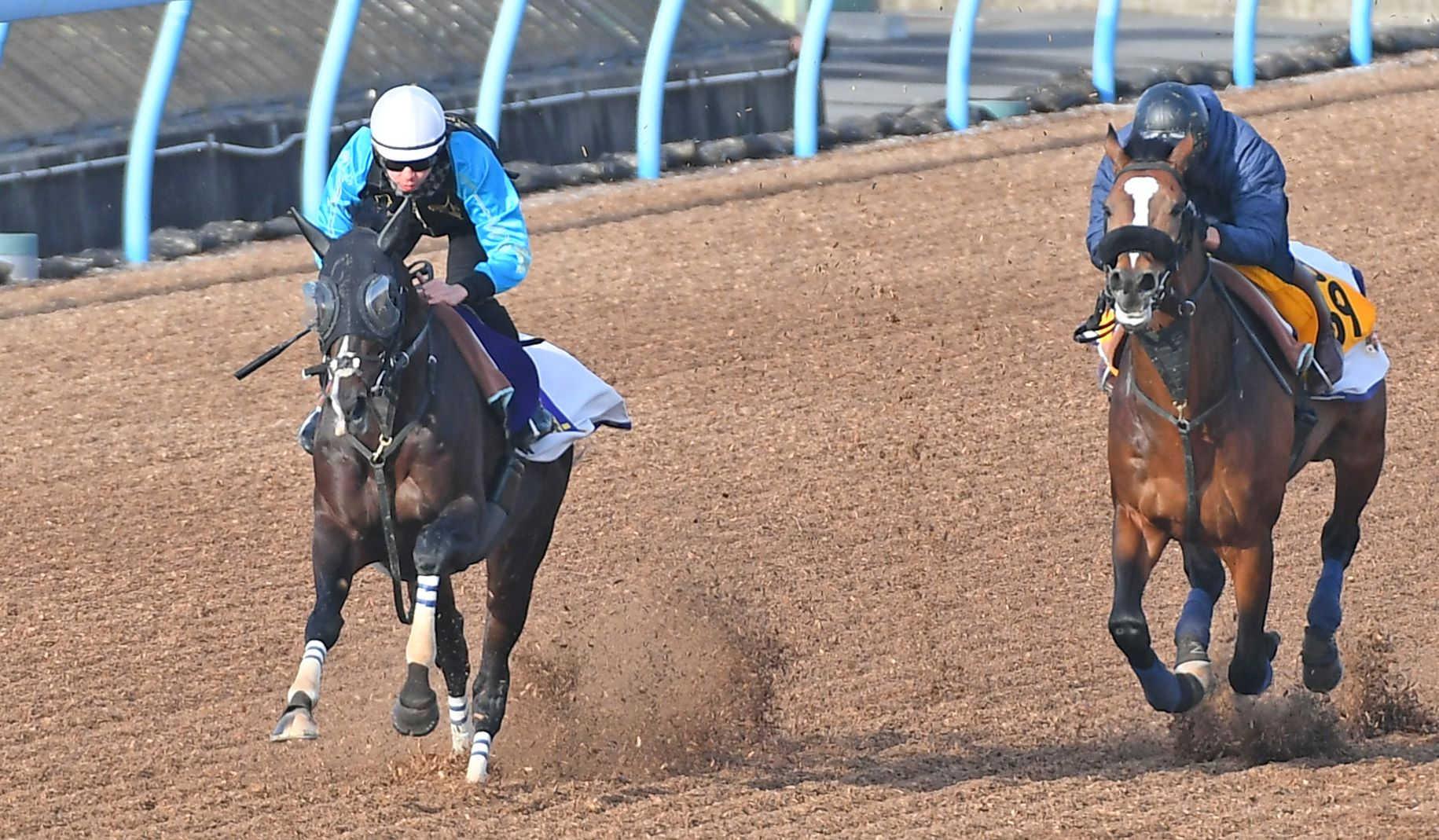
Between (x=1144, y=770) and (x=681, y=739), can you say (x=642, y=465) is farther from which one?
(x=1144, y=770)

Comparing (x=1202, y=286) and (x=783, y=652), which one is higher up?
(x=1202, y=286)

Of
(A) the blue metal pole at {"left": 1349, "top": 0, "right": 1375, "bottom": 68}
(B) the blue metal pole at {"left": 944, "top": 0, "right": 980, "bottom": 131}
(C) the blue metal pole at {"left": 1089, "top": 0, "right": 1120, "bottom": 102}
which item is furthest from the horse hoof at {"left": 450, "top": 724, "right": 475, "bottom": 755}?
(A) the blue metal pole at {"left": 1349, "top": 0, "right": 1375, "bottom": 68}

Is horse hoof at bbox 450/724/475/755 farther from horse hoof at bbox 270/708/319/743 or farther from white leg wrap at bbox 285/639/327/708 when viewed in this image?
horse hoof at bbox 270/708/319/743

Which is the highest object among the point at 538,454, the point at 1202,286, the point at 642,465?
the point at 1202,286

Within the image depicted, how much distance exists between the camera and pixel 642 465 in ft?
29.8

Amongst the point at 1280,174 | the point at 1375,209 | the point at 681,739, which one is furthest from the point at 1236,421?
the point at 1375,209

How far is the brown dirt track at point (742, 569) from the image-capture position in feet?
19.2

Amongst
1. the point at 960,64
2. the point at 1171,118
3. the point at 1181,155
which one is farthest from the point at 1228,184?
the point at 960,64

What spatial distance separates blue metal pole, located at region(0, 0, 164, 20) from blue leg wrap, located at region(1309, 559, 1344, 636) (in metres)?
6.54

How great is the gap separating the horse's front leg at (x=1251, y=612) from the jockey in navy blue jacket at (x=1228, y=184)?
753mm

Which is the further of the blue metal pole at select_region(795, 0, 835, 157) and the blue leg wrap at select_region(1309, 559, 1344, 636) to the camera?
the blue metal pole at select_region(795, 0, 835, 157)

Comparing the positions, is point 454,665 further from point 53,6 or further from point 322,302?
point 53,6

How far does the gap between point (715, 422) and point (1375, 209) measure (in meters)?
5.06

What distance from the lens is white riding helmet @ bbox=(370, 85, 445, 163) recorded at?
5.63 m
